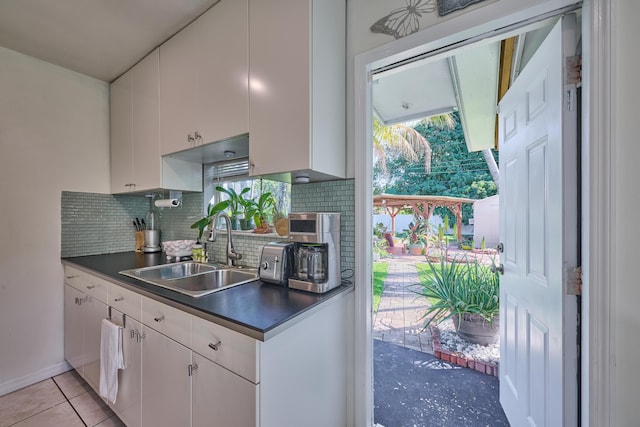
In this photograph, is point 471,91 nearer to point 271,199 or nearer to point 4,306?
point 271,199

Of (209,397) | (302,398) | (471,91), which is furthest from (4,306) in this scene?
(471,91)

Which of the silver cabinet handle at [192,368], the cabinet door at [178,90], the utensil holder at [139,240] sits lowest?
the silver cabinet handle at [192,368]

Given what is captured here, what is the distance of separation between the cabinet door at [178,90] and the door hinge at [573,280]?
193 centimetres

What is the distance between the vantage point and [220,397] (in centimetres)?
93

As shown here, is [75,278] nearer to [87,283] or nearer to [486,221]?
[87,283]

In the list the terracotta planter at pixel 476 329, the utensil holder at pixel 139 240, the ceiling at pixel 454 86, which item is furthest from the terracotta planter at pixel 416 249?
the utensil holder at pixel 139 240

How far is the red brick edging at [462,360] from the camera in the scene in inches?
75.0

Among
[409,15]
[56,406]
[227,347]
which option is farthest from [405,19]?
[56,406]

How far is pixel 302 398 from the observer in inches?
39.9

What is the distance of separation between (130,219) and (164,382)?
73.8 inches

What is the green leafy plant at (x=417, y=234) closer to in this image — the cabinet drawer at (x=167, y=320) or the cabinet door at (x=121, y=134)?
the cabinet drawer at (x=167, y=320)

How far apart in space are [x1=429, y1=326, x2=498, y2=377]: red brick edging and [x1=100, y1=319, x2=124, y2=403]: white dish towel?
217 centimetres

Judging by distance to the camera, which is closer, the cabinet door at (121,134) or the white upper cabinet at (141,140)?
the white upper cabinet at (141,140)

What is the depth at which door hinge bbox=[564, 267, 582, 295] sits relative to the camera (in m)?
0.93
